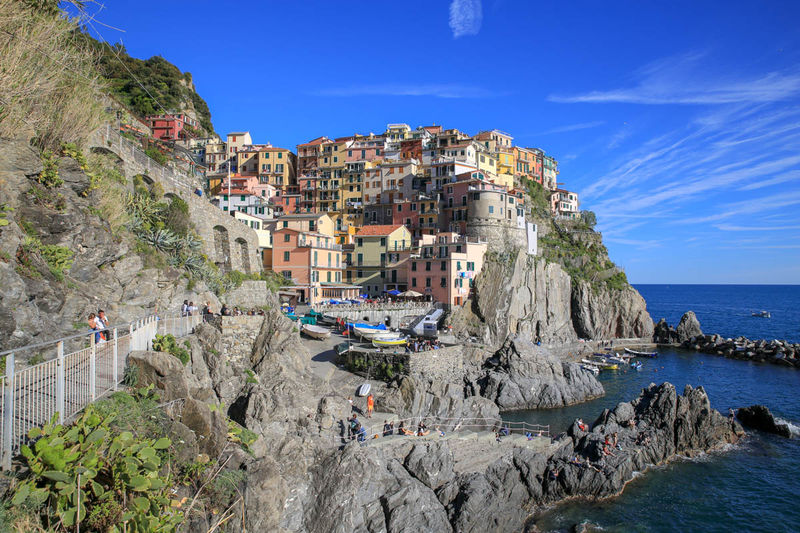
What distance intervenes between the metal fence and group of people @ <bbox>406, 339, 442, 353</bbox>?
22.5 m

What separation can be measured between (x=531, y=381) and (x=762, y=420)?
47.5 ft

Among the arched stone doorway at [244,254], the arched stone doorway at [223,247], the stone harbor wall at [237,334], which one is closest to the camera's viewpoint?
the stone harbor wall at [237,334]

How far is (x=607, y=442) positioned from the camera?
79.4 feet

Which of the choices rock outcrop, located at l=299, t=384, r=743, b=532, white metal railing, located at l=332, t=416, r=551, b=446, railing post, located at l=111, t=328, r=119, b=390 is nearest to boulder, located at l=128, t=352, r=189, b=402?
railing post, located at l=111, t=328, r=119, b=390

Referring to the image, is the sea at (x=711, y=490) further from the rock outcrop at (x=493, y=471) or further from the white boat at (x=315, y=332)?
the white boat at (x=315, y=332)

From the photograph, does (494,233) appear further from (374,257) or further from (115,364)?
(115,364)

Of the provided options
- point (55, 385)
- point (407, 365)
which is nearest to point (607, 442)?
point (407, 365)

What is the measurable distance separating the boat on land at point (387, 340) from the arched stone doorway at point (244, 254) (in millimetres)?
12008

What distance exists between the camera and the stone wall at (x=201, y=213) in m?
24.4

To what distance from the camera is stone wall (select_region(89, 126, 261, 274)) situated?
80.0 feet

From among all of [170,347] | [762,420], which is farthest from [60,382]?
[762,420]

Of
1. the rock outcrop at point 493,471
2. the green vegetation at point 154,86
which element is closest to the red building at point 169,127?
the green vegetation at point 154,86

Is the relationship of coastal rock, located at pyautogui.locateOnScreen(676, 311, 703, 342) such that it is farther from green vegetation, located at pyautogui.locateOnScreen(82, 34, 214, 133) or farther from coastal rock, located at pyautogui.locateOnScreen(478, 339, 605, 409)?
green vegetation, located at pyautogui.locateOnScreen(82, 34, 214, 133)

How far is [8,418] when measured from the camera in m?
6.69
